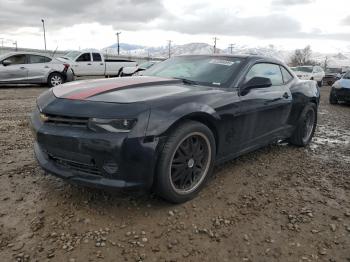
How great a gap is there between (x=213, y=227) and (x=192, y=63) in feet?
7.27

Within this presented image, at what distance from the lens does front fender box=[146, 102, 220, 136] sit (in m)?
2.92

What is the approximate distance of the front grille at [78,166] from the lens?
294 cm

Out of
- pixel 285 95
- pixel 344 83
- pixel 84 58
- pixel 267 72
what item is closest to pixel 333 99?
pixel 344 83

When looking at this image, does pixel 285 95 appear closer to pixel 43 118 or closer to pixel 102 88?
pixel 102 88

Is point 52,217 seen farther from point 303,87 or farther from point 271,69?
point 303,87

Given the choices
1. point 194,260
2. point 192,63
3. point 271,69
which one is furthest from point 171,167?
point 271,69

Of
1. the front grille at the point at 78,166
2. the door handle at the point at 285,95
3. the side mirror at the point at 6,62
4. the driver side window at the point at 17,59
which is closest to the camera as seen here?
the front grille at the point at 78,166

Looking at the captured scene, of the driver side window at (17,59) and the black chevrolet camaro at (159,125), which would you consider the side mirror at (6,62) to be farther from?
the black chevrolet camaro at (159,125)

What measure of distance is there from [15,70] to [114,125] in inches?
447

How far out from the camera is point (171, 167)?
10.5 feet

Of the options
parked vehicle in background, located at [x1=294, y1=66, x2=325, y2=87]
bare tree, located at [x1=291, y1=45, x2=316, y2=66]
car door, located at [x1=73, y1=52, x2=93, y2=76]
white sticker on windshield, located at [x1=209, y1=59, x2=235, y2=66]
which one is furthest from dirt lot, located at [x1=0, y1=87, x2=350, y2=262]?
bare tree, located at [x1=291, y1=45, x2=316, y2=66]

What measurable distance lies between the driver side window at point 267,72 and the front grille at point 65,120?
1.99 meters

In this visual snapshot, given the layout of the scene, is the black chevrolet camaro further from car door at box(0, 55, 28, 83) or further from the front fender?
car door at box(0, 55, 28, 83)

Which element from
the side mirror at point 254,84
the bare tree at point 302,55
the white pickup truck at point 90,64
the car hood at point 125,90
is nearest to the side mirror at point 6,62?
the white pickup truck at point 90,64
